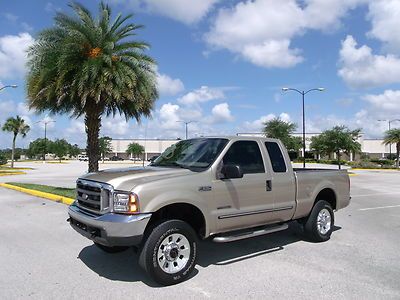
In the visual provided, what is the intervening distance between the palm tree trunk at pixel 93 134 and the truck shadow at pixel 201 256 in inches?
335

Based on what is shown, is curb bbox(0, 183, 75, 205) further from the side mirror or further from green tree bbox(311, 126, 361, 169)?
green tree bbox(311, 126, 361, 169)

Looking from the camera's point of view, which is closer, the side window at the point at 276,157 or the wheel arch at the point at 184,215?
the wheel arch at the point at 184,215

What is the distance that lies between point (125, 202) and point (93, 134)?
35.4 ft

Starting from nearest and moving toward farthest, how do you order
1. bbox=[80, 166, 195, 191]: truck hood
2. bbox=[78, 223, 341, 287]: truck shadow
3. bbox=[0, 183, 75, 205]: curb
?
bbox=[80, 166, 195, 191]: truck hood → bbox=[78, 223, 341, 287]: truck shadow → bbox=[0, 183, 75, 205]: curb

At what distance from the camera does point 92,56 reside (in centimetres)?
1424

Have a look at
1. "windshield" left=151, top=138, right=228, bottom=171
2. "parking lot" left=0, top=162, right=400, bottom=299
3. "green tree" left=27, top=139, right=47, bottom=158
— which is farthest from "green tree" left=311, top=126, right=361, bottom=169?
"green tree" left=27, top=139, right=47, bottom=158

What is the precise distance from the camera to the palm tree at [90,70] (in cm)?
1373

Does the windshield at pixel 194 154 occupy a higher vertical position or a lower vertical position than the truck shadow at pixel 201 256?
higher

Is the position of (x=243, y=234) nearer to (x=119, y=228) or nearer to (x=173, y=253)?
(x=173, y=253)

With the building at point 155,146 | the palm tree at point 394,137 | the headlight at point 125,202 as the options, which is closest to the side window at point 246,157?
the headlight at point 125,202

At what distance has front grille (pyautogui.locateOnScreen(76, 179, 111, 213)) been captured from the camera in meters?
5.18

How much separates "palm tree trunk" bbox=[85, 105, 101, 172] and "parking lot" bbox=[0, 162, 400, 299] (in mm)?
6353

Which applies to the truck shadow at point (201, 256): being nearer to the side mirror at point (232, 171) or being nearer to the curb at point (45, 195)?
the side mirror at point (232, 171)

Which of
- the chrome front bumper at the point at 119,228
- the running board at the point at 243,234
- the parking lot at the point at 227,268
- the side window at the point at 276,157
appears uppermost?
the side window at the point at 276,157
